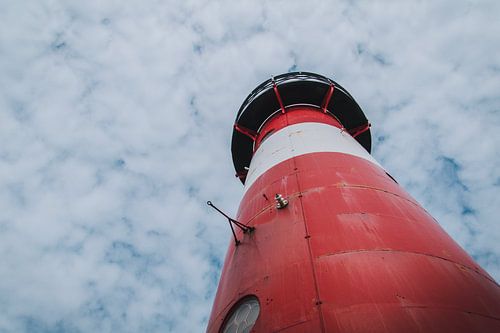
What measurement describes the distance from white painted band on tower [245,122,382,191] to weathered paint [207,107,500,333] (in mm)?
807

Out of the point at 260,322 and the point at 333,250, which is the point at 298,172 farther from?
the point at 260,322

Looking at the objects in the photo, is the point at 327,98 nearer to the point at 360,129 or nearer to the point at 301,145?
the point at 360,129

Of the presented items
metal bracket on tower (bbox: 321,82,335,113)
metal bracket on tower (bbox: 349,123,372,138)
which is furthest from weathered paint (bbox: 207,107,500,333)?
→ metal bracket on tower (bbox: 349,123,372,138)

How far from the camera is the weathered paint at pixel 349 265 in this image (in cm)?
320

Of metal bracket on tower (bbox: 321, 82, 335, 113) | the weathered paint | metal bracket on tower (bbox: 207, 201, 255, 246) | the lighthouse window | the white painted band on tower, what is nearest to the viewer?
the weathered paint

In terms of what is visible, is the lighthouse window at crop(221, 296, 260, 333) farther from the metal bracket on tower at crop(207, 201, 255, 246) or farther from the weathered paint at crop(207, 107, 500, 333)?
the metal bracket on tower at crop(207, 201, 255, 246)

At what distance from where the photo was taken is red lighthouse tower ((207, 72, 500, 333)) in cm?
322

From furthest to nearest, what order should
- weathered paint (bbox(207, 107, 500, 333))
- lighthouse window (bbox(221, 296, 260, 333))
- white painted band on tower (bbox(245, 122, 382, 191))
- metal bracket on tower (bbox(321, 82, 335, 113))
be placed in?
1. metal bracket on tower (bbox(321, 82, 335, 113))
2. white painted band on tower (bbox(245, 122, 382, 191))
3. lighthouse window (bbox(221, 296, 260, 333))
4. weathered paint (bbox(207, 107, 500, 333))

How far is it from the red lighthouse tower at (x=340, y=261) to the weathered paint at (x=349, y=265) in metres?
0.01

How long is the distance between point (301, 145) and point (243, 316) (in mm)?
4168

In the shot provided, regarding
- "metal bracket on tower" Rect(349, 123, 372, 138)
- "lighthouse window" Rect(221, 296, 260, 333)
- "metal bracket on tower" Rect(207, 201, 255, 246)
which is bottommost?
"lighthouse window" Rect(221, 296, 260, 333)

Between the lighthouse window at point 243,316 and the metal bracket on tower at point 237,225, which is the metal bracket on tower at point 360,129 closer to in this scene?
the metal bracket on tower at point 237,225

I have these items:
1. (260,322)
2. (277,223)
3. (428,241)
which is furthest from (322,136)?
(260,322)

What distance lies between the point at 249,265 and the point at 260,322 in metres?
1.14
